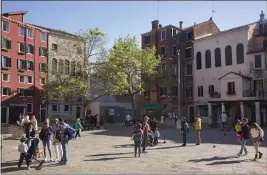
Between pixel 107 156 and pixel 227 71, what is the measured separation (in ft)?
101

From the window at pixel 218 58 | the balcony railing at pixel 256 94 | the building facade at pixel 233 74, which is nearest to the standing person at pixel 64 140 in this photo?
the building facade at pixel 233 74

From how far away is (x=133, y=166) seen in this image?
12.1 m

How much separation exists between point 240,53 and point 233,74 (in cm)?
300

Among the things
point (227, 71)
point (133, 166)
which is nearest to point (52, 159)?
point (133, 166)

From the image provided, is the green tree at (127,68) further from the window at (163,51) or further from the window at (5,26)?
the window at (5,26)

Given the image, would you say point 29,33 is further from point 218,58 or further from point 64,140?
point 64,140

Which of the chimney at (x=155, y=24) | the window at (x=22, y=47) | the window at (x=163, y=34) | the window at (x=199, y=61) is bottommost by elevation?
the window at (x=199, y=61)

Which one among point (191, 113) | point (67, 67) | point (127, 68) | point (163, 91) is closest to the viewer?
point (67, 67)

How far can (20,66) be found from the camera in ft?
157

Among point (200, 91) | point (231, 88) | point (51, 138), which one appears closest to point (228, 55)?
point (231, 88)

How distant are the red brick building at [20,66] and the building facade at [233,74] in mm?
22585

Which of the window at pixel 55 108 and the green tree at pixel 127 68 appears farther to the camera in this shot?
the window at pixel 55 108

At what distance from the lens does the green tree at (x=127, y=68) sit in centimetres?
3528

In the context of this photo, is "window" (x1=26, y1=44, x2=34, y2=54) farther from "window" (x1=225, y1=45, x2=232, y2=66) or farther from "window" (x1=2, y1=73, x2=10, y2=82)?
"window" (x1=225, y1=45, x2=232, y2=66)
